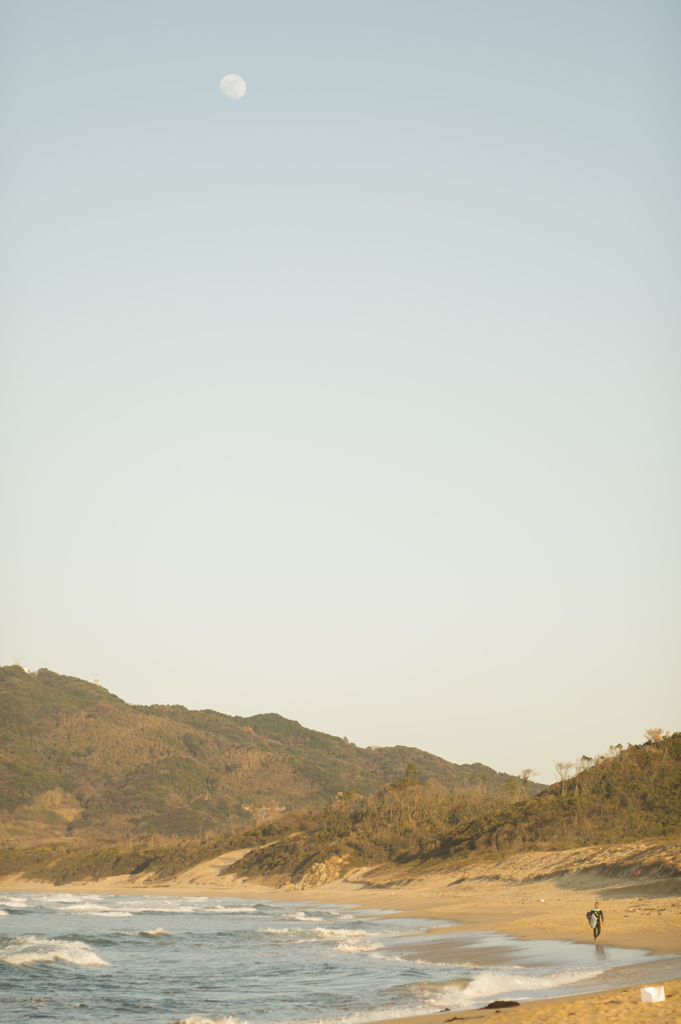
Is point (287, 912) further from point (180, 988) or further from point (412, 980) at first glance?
point (412, 980)

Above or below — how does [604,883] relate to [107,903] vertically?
above

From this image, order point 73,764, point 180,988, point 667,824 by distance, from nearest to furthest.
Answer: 1. point 180,988
2. point 667,824
3. point 73,764

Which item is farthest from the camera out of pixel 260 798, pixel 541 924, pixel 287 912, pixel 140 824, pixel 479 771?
pixel 479 771

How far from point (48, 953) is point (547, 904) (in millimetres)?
20203

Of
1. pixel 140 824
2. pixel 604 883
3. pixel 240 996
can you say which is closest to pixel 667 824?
pixel 604 883

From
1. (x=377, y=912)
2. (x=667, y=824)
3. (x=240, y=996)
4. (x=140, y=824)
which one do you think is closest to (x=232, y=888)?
(x=377, y=912)

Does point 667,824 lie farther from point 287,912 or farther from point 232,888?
point 232,888

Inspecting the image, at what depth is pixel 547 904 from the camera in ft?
113

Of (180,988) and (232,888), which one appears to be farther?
(232,888)

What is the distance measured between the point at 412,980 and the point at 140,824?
438ft

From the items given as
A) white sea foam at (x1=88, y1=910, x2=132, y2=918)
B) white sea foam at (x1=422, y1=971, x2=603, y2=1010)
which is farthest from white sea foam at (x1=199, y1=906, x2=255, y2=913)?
white sea foam at (x1=422, y1=971, x2=603, y2=1010)

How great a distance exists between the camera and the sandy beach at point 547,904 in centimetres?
1380

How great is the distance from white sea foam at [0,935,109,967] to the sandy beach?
499 inches

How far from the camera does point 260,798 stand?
164 meters
